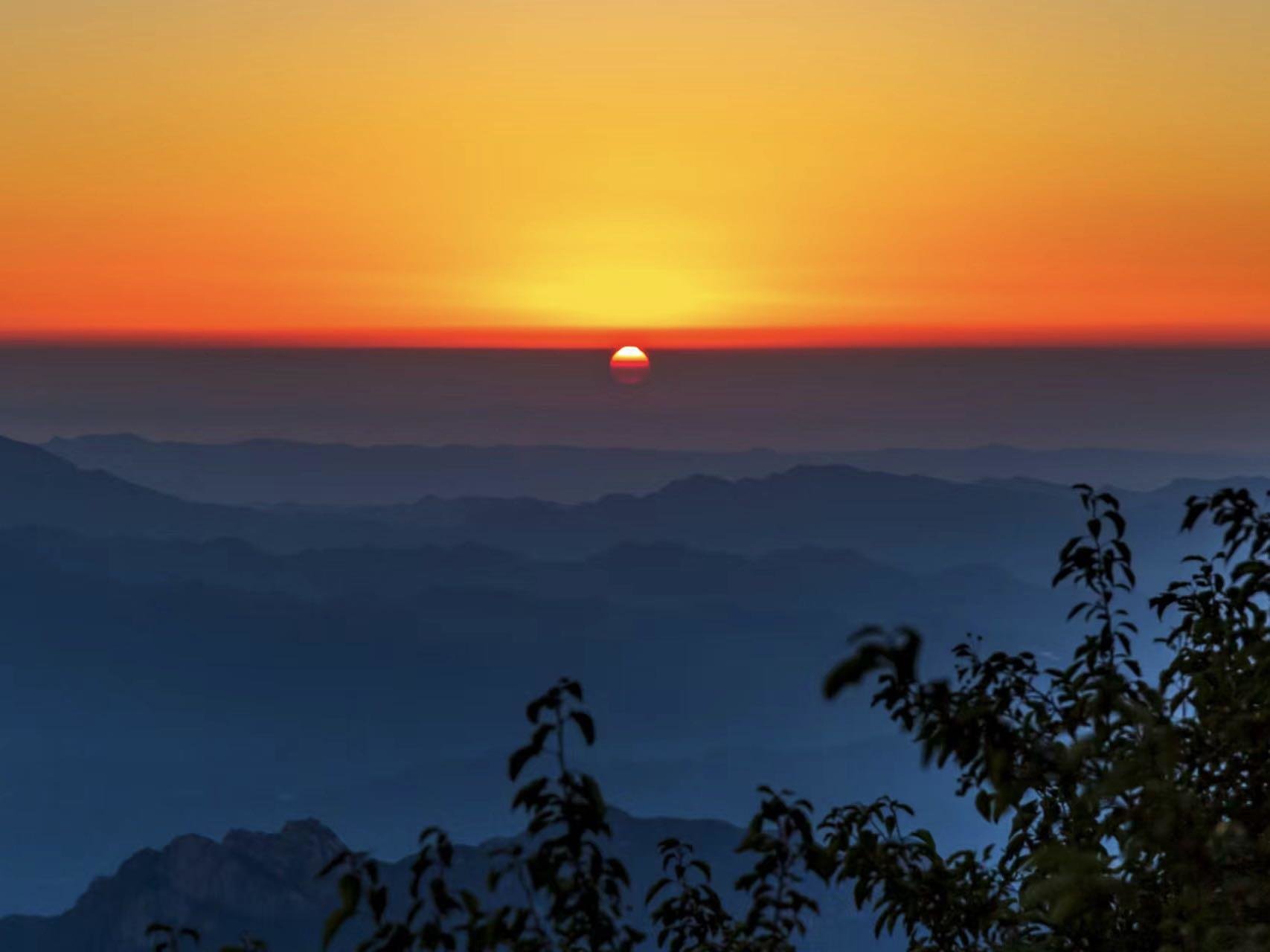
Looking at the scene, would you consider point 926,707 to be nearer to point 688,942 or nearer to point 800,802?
point 800,802

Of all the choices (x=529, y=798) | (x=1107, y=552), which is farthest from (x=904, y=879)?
(x=529, y=798)

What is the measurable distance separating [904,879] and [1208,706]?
278cm

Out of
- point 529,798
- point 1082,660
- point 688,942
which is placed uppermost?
point 1082,660

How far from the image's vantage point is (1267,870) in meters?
7.23

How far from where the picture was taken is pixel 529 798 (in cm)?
721

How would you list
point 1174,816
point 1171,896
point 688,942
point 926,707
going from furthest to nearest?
point 688,942, point 1171,896, point 926,707, point 1174,816

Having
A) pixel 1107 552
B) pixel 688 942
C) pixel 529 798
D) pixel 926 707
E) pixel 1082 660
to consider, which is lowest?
pixel 688 942

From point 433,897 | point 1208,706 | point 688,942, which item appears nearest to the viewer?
point 433,897

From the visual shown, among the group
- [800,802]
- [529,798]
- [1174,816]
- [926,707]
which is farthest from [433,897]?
[1174,816]

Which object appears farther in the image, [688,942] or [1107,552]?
[688,942]

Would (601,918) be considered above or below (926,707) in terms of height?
below

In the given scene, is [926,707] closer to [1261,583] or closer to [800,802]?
[800,802]

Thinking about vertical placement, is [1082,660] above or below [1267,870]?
above

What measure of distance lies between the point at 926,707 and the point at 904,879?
4041 millimetres
